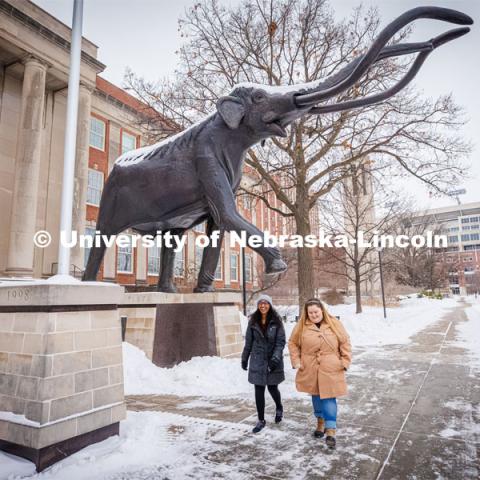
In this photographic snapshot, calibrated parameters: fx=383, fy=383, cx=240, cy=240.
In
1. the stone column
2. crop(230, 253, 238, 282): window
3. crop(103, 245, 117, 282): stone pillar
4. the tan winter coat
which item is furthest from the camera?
crop(230, 253, 238, 282): window

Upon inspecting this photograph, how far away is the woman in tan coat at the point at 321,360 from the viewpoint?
12.2ft

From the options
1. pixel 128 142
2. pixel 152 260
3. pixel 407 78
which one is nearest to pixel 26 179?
pixel 128 142

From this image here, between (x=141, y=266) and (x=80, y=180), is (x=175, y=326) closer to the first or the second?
(x=80, y=180)

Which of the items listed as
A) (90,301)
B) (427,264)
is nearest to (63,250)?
(90,301)

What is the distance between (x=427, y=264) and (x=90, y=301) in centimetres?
5318

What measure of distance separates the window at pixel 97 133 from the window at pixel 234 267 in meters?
17.8

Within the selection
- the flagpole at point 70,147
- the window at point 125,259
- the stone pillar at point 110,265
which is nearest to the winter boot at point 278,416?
the flagpole at point 70,147

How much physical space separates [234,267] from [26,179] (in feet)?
79.0

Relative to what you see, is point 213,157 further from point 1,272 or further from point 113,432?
point 1,272

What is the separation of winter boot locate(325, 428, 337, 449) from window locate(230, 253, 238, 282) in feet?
117

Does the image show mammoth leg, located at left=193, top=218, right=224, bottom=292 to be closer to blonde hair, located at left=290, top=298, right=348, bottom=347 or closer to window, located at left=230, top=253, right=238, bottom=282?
blonde hair, located at left=290, top=298, right=348, bottom=347

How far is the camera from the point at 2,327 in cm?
361

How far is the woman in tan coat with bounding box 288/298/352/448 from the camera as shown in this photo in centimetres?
372

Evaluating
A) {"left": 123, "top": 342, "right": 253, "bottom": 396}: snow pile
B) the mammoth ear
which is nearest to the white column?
{"left": 123, "top": 342, "right": 253, "bottom": 396}: snow pile
